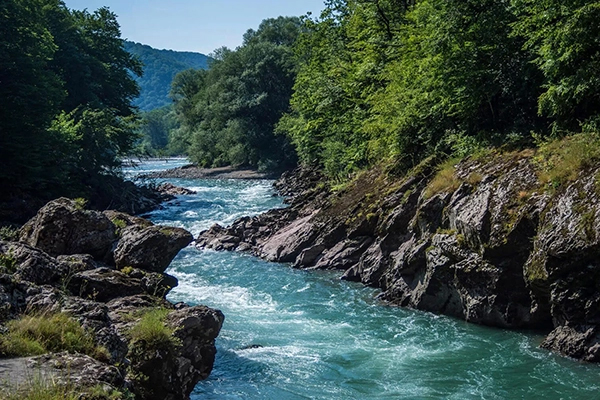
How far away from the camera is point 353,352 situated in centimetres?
1241

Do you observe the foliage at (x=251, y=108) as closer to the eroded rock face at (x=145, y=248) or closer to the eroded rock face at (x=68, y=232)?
the eroded rock face at (x=145, y=248)

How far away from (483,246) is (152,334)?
826 centimetres

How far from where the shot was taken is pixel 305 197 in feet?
95.8

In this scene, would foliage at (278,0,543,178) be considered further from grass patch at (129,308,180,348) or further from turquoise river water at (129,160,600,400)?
grass patch at (129,308,180,348)

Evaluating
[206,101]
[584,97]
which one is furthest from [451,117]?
[206,101]

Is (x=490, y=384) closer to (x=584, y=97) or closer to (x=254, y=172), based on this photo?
(x=584, y=97)

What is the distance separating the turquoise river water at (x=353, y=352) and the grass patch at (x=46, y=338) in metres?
3.96

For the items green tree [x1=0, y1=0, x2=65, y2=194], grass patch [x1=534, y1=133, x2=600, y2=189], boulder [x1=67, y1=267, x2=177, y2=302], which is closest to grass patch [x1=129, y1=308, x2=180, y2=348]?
boulder [x1=67, y1=267, x2=177, y2=302]

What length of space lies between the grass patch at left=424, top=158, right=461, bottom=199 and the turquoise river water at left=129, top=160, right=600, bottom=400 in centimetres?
355

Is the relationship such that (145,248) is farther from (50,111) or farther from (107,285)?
(50,111)

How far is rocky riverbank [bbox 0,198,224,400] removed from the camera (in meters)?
6.03

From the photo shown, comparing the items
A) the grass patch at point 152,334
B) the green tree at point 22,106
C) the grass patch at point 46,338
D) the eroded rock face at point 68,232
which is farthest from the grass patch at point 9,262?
the green tree at point 22,106

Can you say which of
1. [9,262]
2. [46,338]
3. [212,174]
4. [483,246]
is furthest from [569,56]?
[212,174]

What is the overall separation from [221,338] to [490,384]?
6.26 metres
